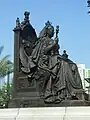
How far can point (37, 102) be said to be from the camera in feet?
51.4

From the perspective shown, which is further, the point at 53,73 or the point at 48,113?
the point at 53,73

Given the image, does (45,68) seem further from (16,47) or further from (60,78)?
(16,47)

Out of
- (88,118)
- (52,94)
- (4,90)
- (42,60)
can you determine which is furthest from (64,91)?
(4,90)

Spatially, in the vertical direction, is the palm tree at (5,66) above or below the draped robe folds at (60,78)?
above

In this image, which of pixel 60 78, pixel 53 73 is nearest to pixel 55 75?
pixel 53 73

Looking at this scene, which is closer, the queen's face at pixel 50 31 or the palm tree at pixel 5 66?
the queen's face at pixel 50 31

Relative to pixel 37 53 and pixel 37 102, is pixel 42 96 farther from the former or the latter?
pixel 37 53

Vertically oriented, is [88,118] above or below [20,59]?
below

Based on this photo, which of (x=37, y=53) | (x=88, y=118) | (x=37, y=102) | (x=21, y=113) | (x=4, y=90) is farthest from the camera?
(x=4, y=90)

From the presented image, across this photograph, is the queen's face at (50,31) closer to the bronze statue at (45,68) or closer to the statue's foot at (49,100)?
the bronze statue at (45,68)

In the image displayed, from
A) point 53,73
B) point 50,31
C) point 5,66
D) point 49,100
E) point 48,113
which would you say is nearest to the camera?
point 48,113

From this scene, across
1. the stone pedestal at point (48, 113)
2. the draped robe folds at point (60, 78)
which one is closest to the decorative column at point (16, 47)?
the draped robe folds at point (60, 78)

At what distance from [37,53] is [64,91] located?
2217mm

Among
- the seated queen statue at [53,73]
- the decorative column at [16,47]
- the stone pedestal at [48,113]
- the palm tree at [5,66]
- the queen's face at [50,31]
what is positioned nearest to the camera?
the stone pedestal at [48,113]
